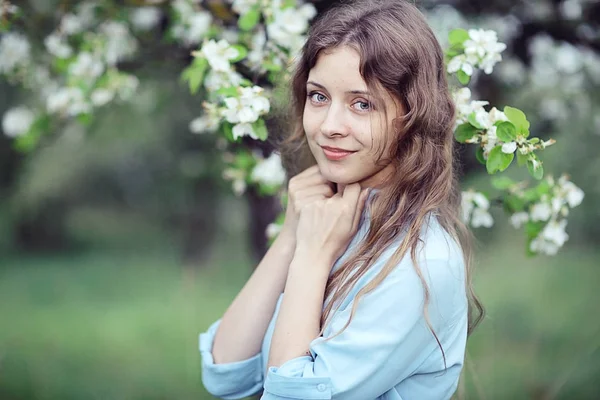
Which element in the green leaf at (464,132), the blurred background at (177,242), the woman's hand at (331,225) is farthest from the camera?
the blurred background at (177,242)

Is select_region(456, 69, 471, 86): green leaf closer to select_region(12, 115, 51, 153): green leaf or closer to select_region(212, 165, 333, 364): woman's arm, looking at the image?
select_region(212, 165, 333, 364): woman's arm

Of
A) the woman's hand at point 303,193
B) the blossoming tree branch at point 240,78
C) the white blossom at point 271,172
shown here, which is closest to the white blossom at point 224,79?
the blossoming tree branch at point 240,78

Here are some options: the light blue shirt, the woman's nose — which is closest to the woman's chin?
the woman's nose

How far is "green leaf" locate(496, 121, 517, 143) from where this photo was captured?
1.73m

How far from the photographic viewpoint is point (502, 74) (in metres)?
3.56

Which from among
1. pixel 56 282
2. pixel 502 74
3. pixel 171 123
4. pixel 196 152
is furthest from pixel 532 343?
pixel 56 282

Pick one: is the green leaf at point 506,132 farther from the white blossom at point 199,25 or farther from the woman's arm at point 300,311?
the white blossom at point 199,25

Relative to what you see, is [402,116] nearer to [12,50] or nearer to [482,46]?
[482,46]

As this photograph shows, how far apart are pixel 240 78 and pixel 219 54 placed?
10cm

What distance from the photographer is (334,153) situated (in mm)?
1606

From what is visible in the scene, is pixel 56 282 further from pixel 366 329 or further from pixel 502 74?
pixel 366 329

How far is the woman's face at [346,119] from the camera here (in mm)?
1537

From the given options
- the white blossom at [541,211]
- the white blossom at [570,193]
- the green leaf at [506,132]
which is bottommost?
the white blossom at [541,211]

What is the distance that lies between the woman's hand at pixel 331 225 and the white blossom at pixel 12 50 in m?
1.82
